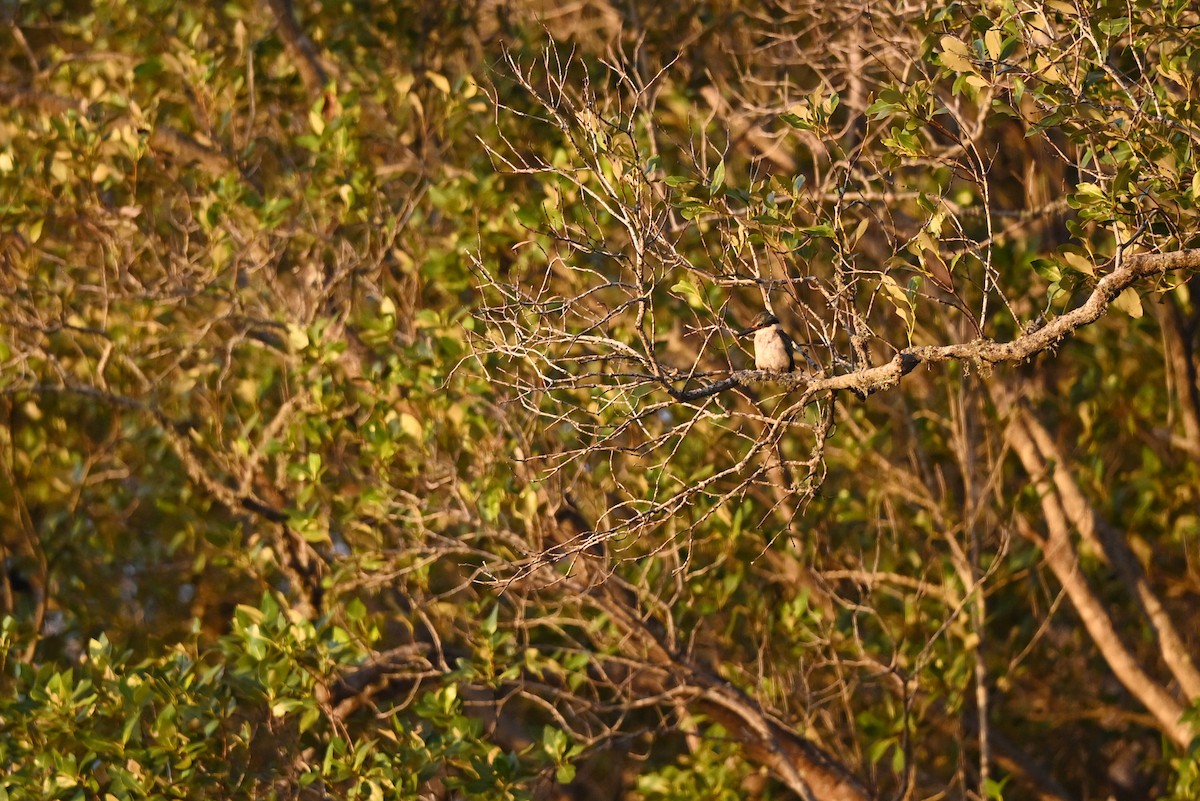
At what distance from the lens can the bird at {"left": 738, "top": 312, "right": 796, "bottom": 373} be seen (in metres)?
3.36

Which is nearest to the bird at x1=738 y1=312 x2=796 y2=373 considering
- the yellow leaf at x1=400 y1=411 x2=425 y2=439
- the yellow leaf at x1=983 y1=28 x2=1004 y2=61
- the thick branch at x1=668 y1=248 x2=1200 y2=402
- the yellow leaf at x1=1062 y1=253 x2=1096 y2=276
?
the thick branch at x1=668 y1=248 x2=1200 y2=402

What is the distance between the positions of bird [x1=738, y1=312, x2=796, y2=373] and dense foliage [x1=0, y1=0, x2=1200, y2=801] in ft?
0.53

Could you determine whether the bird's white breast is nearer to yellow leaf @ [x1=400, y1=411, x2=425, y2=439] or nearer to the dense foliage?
the dense foliage

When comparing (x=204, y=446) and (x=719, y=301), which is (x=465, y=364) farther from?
(x=204, y=446)

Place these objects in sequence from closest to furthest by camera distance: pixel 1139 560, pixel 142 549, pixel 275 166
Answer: pixel 1139 560, pixel 275 166, pixel 142 549

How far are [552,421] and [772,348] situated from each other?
1613 mm

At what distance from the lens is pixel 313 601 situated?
5438mm

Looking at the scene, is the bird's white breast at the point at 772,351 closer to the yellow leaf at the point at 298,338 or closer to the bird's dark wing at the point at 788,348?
the bird's dark wing at the point at 788,348

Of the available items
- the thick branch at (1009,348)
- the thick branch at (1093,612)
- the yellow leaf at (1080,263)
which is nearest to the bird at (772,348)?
the thick branch at (1009,348)

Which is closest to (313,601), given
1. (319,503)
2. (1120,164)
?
(319,503)

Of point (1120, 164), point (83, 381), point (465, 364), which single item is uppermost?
point (1120, 164)

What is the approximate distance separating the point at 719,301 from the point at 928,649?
1558 millimetres

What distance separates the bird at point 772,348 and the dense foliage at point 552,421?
6.3 inches

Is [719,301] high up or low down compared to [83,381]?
up
